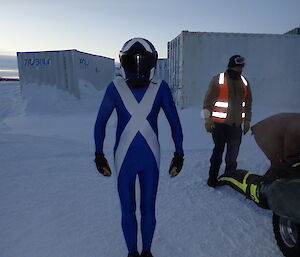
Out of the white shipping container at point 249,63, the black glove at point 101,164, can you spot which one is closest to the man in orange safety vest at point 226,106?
the black glove at point 101,164

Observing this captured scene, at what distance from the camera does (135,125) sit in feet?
7.52

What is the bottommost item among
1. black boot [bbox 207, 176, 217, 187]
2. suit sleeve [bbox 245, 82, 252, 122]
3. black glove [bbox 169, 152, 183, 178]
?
black boot [bbox 207, 176, 217, 187]

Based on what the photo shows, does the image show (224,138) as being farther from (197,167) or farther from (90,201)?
(90,201)

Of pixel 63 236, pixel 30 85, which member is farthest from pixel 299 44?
pixel 30 85

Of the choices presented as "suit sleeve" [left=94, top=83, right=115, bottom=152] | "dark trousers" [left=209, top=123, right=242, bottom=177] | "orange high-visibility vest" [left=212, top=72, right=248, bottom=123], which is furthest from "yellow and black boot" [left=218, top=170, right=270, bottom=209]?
"suit sleeve" [left=94, top=83, right=115, bottom=152]

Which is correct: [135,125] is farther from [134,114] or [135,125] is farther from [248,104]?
[248,104]

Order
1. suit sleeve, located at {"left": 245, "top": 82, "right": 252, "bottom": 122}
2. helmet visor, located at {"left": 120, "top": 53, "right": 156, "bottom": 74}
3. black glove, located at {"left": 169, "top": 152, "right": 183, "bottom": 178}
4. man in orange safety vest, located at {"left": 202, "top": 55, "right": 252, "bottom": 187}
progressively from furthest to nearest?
suit sleeve, located at {"left": 245, "top": 82, "right": 252, "bottom": 122} < man in orange safety vest, located at {"left": 202, "top": 55, "right": 252, "bottom": 187} < black glove, located at {"left": 169, "top": 152, "right": 183, "bottom": 178} < helmet visor, located at {"left": 120, "top": 53, "right": 156, "bottom": 74}

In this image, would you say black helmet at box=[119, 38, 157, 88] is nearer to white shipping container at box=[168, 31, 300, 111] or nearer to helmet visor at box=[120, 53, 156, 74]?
helmet visor at box=[120, 53, 156, 74]

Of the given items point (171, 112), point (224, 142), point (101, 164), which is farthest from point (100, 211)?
point (224, 142)

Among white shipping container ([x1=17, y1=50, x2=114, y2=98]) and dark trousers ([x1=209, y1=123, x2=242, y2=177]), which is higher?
white shipping container ([x1=17, y1=50, x2=114, y2=98])

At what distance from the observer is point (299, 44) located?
9477 mm

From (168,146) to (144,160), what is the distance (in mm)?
4262

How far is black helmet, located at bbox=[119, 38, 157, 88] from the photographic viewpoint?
7.16 ft

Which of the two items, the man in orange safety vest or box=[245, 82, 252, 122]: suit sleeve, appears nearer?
the man in orange safety vest
